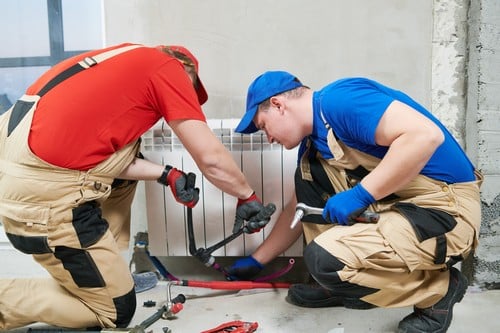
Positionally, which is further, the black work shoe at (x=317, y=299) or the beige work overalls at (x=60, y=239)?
the black work shoe at (x=317, y=299)

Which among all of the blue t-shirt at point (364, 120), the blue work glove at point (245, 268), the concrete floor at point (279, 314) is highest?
the blue t-shirt at point (364, 120)

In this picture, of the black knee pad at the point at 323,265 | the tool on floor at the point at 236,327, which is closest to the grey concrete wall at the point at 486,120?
the black knee pad at the point at 323,265

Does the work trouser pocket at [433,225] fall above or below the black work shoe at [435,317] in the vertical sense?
above

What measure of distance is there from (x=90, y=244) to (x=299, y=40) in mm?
1094

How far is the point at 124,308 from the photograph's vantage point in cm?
147

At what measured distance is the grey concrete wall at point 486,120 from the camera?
1.70 meters

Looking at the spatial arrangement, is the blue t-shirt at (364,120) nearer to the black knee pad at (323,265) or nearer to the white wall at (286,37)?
the black knee pad at (323,265)

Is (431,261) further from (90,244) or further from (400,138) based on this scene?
(90,244)

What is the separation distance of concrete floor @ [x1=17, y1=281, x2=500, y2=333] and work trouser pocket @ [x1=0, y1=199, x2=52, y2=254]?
1.14ft

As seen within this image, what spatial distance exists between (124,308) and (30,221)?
0.40m

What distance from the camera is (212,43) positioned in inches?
73.1

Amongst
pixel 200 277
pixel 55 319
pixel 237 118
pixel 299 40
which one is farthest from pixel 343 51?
pixel 55 319

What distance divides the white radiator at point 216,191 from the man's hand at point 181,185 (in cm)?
18

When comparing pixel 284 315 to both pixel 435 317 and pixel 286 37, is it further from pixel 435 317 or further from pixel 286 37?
pixel 286 37
